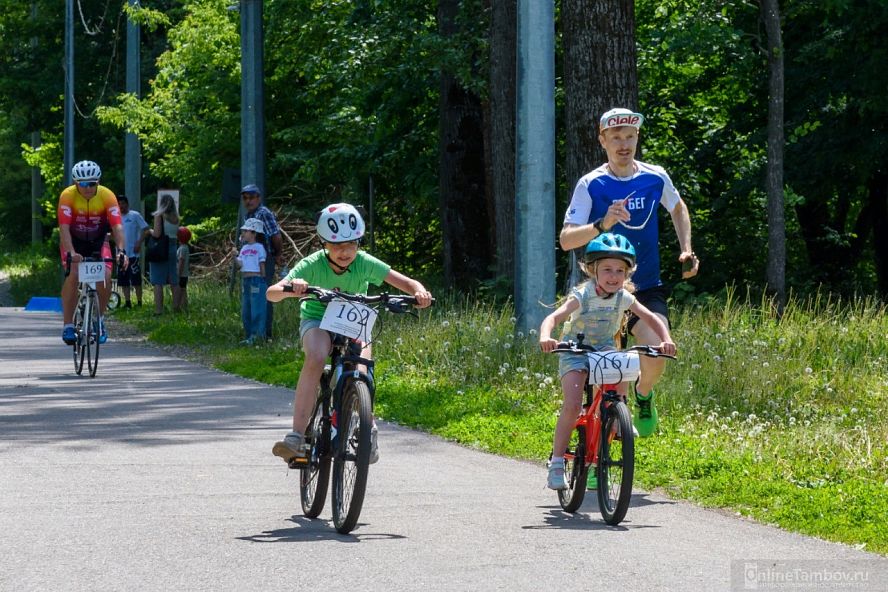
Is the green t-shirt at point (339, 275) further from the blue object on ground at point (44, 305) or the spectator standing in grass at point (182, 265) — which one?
the blue object on ground at point (44, 305)

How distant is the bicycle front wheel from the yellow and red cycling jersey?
8252 millimetres

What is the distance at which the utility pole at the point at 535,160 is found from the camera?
14.0 m

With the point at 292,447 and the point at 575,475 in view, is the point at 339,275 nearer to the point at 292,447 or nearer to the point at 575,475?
the point at 292,447

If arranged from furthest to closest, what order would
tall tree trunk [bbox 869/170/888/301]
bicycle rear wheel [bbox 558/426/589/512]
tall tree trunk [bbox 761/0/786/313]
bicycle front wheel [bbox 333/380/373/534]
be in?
1. tall tree trunk [bbox 869/170/888/301]
2. tall tree trunk [bbox 761/0/786/313]
3. bicycle rear wheel [bbox 558/426/589/512]
4. bicycle front wheel [bbox 333/380/373/534]

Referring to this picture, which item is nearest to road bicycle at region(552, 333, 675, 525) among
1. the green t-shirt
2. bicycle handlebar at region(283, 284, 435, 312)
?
bicycle handlebar at region(283, 284, 435, 312)

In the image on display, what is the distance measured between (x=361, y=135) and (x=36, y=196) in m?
37.7

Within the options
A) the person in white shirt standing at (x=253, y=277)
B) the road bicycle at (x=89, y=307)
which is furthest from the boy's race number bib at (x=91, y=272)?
the person in white shirt standing at (x=253, y=277)

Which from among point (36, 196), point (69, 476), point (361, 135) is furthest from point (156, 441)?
point (36, 196)

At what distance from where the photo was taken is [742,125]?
1128 inches

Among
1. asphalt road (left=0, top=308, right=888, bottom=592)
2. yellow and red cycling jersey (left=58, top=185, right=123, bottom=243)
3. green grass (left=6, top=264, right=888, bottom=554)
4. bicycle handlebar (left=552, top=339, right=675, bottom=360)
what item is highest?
yellow and red cycling jersey (left=58, top=185, right=123, bottom=243)

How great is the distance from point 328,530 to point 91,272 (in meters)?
8.41

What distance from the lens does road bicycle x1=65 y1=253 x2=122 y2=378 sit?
1543 centimetres

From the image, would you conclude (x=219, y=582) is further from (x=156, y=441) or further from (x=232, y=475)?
(x=156, y=441)

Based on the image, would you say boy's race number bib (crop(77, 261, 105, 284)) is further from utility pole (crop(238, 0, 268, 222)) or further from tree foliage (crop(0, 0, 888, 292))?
utility pole (crop(238, 0, 268, 222))
